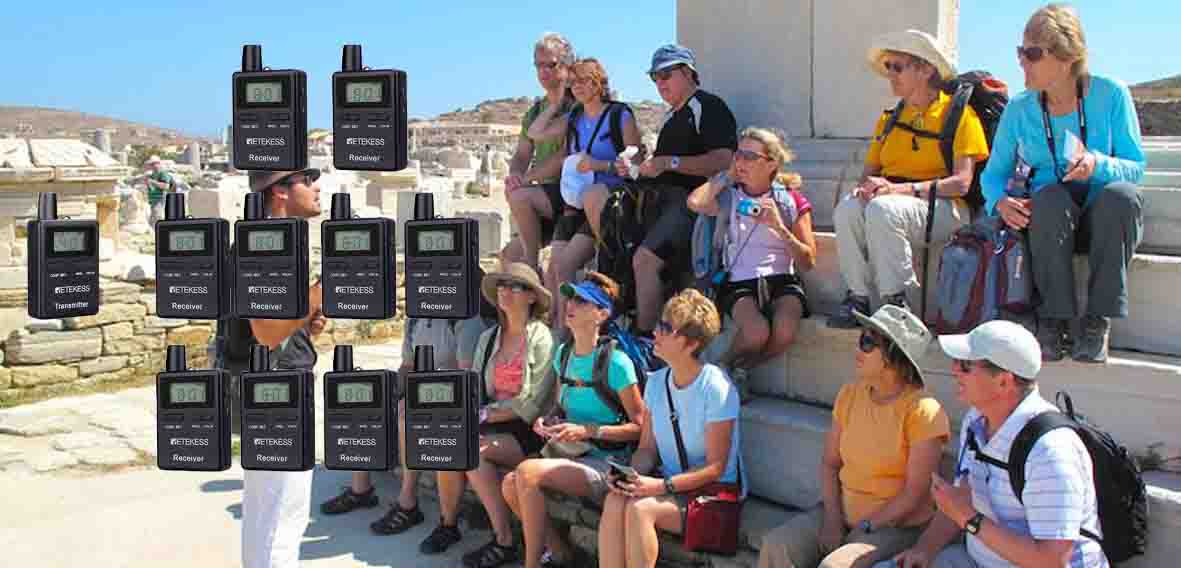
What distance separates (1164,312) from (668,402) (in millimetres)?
1866

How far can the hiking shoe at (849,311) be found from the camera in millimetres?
4307

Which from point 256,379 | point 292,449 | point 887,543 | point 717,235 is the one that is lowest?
point 887,543

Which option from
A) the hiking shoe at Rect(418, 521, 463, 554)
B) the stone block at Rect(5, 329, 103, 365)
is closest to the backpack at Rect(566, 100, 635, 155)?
the hiking shoe at Rect(418, 521, 463, 554)

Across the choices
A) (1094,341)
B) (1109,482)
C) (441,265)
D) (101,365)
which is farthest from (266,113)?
(101,365)

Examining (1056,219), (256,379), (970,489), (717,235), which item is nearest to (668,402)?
(717,235)

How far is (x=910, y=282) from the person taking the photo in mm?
4258

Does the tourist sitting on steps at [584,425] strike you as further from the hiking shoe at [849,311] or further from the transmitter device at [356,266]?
the transmitter device at [356,266]

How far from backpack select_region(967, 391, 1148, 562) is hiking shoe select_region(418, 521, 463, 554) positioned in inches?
104

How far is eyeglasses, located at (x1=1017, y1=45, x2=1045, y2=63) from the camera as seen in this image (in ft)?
12.6

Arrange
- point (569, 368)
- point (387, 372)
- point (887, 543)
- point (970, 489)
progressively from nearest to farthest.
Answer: point (387, 372), point (970, 489), point (887, 543), point (569, 368)

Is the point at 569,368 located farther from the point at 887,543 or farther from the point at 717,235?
the point at 887,543

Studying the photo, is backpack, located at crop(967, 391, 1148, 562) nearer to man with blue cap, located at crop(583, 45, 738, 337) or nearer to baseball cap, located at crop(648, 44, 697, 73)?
man with blue cap, located at crop(583, 45, 738, 337)

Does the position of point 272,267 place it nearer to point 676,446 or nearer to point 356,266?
point 356,266

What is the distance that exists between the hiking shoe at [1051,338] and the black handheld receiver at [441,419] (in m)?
2.36
